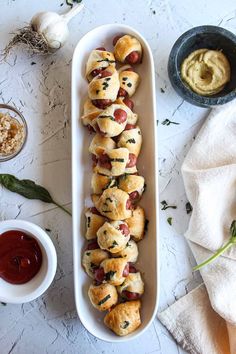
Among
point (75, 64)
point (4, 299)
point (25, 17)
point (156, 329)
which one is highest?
point (25, 17)

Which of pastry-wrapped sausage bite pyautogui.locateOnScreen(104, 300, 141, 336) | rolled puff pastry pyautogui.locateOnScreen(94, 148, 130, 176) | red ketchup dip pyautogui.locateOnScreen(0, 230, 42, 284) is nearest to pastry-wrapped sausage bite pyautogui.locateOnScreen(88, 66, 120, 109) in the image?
rolled puff pastry pyautogui.locateOnScreen(94, 148, 130, 176)

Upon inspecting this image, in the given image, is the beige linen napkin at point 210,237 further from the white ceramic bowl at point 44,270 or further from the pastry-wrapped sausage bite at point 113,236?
the white ceramic bowl at point 44,270

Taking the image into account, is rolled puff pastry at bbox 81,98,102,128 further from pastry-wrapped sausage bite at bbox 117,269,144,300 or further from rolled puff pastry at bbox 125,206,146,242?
pastry-wrapped sausage bite at bbox 117,269,144,300

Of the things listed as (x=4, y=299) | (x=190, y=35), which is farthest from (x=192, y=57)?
(x=4, y=299)

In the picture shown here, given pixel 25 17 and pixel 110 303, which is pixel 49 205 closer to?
pixel 110 303

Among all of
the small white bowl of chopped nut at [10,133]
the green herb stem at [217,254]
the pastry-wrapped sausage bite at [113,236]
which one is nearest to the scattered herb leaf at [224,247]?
the green herb stem at [217,254]

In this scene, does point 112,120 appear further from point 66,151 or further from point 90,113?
point 66,151

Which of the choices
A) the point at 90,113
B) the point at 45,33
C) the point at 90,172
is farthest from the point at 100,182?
the point at 45,33
